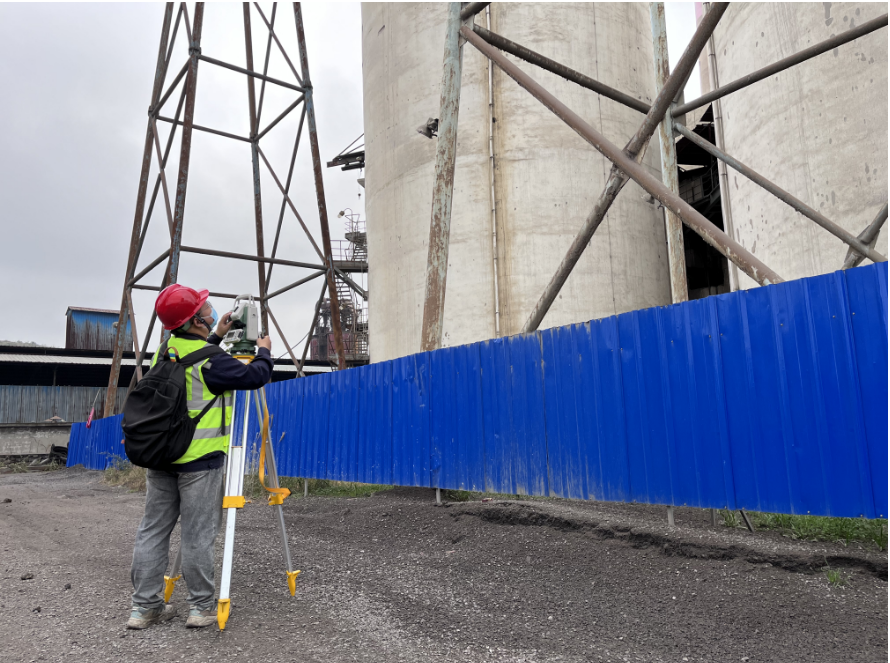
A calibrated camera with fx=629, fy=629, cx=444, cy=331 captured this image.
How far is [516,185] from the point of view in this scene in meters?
11.4

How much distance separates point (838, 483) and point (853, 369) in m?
0.66

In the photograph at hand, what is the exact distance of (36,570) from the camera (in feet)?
15.6

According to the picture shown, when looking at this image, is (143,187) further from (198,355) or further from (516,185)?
(198,355)

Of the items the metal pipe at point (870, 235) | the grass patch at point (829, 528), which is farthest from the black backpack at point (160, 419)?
the metal pipe at point (870, 235)

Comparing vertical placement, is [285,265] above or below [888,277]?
above

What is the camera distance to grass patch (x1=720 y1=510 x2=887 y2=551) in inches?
196

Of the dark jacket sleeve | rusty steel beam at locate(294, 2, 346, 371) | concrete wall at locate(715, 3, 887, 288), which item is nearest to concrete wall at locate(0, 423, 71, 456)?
rusty steel beam at locate(294, 2, 346, 371)

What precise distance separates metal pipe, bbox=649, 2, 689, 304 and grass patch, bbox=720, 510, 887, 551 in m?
2.70

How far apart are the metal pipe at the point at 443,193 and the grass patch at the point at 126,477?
7506mm

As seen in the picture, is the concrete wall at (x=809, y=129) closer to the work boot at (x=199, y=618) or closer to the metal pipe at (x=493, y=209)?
the metal pipe at (x=493, y=209)

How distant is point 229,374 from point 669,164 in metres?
6.32

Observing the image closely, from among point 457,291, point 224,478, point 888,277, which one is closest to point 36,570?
point 224,478

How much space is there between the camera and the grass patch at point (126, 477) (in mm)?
12316

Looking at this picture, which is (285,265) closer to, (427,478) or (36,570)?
(427,478)
